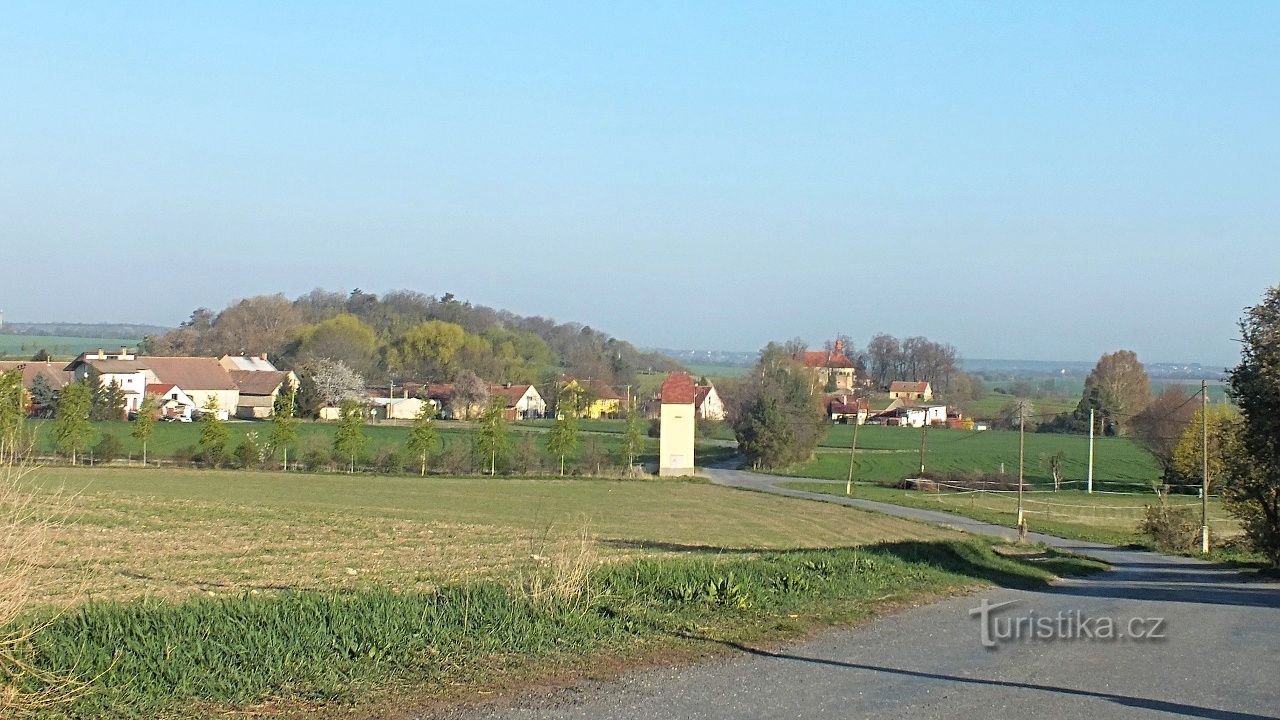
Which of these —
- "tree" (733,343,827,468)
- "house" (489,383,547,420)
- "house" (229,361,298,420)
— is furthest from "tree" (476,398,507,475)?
"house" (489,383,547,420)

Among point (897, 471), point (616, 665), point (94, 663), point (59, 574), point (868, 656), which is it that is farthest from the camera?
point (897, 471)

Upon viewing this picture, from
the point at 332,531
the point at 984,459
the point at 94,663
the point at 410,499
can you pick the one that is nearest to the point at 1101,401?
the point at 984,459

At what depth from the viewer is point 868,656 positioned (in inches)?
400

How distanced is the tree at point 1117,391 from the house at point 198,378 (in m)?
75.6

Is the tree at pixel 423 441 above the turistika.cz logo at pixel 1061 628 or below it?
below

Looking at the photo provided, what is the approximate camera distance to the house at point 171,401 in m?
100

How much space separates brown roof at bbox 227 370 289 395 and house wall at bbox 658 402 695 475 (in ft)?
151

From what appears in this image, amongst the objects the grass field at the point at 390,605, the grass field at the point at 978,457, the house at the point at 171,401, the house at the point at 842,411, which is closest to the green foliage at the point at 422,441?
the grass field at the point at 978,457

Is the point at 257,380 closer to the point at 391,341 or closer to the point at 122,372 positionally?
the point at 122,372

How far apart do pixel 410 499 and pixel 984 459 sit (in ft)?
179

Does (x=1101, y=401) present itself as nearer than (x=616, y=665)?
No

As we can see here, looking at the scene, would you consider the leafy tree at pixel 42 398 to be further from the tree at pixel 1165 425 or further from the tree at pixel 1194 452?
the tree at pixel 1165 425

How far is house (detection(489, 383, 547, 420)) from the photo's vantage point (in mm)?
120500

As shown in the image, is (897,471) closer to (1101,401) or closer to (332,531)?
(1101,401)
